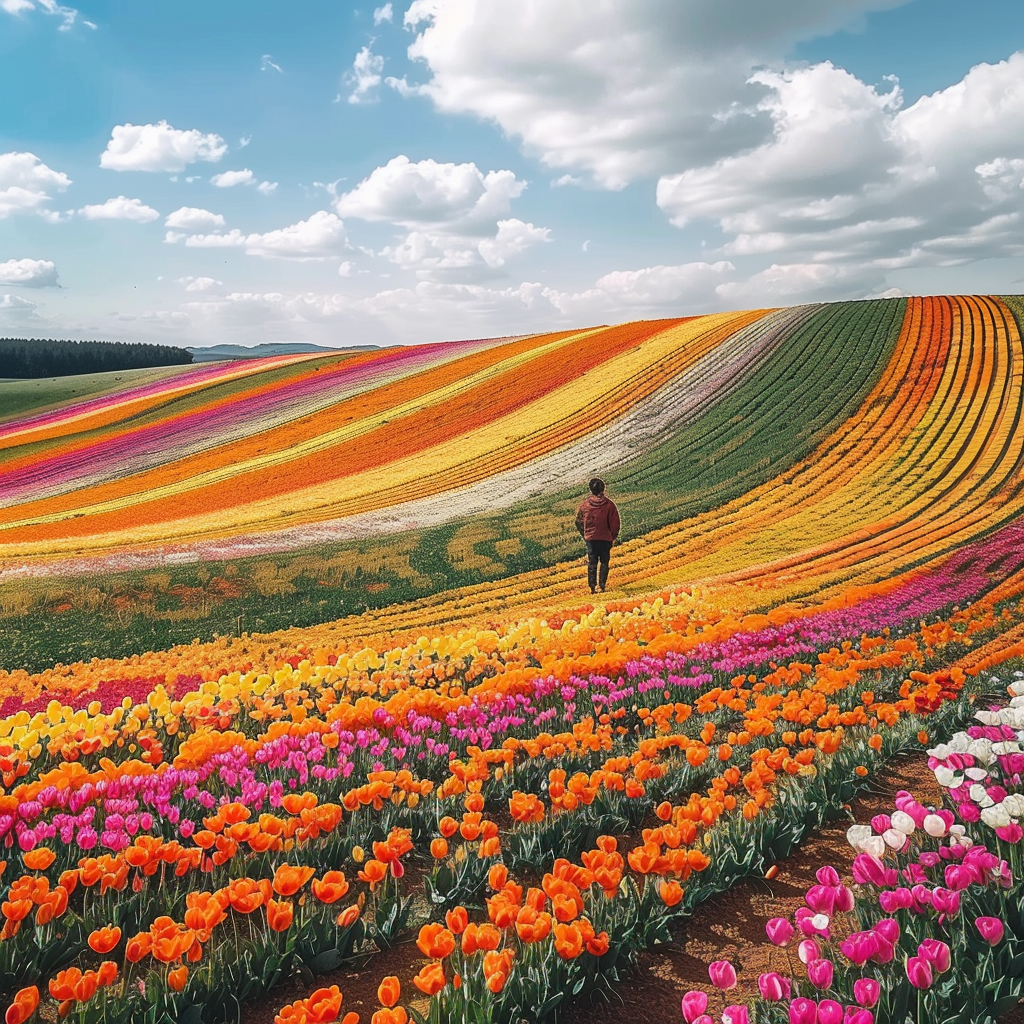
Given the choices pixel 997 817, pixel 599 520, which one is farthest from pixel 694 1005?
pixel 599 520

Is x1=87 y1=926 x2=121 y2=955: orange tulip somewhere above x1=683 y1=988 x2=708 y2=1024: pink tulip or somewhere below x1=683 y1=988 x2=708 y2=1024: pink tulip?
below

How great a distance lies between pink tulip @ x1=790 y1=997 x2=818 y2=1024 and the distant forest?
4125 inches

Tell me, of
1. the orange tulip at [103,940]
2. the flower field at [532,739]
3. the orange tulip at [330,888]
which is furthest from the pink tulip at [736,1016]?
the orange tulip at [103,940]

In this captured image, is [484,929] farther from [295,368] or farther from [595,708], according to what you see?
[295,368]

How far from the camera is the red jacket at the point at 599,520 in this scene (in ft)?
45.5

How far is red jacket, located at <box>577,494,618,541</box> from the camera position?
45.5ft

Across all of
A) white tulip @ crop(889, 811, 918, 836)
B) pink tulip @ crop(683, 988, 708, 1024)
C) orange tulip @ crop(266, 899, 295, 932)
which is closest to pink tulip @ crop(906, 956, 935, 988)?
pink tulip @ crop(683, 988, 708, 1024)

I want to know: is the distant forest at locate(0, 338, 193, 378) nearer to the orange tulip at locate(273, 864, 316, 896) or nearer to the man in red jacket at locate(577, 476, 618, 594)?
the man in red jacket at locate(577, 476, 618, 594)

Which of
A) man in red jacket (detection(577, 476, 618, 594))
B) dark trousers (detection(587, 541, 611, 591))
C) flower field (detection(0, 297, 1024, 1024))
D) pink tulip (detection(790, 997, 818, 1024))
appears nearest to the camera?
pink tulip (detection(790, 997, 818, 1024))

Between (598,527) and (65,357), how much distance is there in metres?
111

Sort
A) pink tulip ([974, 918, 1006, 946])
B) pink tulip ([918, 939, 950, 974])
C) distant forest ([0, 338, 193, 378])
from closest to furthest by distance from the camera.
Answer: pink tulip ([918, 939, 950, 974]) < pink tulip ([974, 918, 1006, 946]) < distant forest ([0, 338, 193, 378])

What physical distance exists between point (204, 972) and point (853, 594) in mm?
9803

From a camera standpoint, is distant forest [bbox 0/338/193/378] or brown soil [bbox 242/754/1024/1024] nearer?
brown soil [bbox 242/754/1024/1024]

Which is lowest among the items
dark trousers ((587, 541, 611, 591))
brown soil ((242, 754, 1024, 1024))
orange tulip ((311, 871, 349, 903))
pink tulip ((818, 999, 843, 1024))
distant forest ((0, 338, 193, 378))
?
dark trousers ((587, 541, 611, 591))
